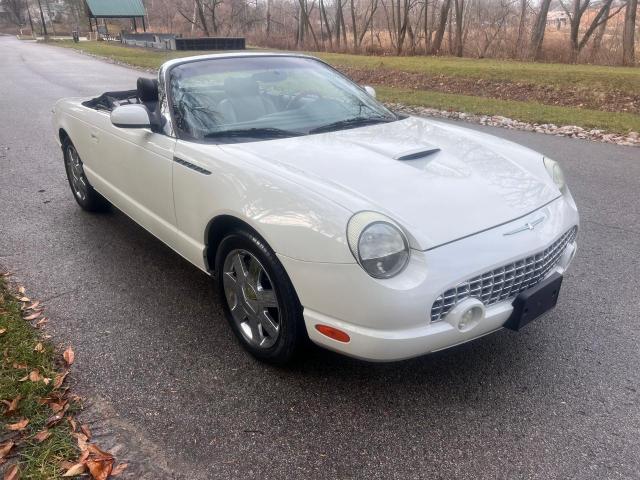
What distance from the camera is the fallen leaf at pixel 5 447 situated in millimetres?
2195

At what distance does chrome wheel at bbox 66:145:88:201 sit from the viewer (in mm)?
4961

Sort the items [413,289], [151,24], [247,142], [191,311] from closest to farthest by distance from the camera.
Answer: [413,289]
[247,142]
[191,311]
[151,24]

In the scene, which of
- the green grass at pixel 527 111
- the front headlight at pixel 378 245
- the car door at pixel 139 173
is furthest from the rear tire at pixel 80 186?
the green grass at pixel 527 111

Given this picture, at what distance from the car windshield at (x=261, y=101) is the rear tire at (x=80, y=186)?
1943mm

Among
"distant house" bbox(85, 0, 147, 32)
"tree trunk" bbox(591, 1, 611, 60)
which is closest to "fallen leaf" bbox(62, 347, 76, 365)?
"tree trunk" bbox(591, 1, 611, 60)

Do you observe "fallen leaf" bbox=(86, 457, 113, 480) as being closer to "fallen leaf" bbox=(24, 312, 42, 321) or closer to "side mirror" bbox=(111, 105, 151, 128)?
"fallen leaf" bbox=(24, 312, 42, 321)

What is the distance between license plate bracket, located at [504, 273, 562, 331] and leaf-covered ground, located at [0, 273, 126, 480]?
183 centimetres

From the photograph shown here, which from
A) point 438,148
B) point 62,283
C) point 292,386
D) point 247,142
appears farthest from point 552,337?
point 62,283

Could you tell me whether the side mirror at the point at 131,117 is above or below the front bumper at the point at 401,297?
above

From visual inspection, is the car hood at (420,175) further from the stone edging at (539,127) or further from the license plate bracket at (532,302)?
the stone edging at (539,127)

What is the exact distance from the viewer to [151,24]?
69625mm

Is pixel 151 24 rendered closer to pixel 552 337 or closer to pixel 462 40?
pixel 462 40

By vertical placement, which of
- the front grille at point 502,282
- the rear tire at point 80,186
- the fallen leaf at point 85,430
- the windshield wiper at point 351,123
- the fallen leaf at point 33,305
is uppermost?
the windshield wiper at point 351,123

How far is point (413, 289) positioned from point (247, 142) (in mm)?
1415
